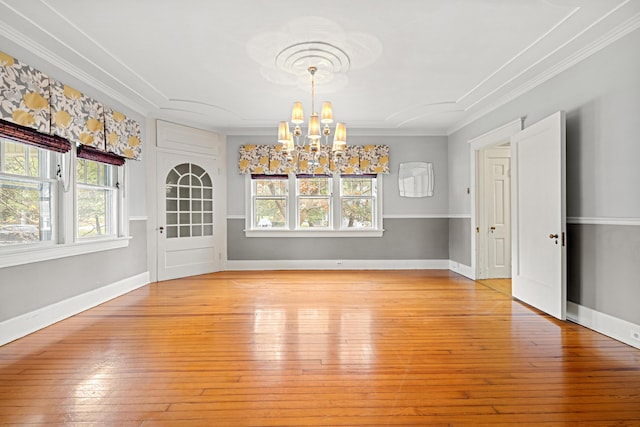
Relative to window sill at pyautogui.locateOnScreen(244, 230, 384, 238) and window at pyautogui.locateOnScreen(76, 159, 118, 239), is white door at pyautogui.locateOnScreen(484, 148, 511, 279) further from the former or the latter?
window at pyautogui.locateOnScreen(76, 159, 118, 239)

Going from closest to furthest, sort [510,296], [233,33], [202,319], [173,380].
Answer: [173,380]
[233,33]
[202,319]
[510,296]

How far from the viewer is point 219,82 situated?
170 inches

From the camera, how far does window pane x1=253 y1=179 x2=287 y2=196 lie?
674 centimetres

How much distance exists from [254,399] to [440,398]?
1.11 m

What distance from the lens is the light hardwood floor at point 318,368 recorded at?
6.52ft

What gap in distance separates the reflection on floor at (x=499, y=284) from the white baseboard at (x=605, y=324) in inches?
48.2

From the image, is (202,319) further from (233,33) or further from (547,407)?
(547,407)

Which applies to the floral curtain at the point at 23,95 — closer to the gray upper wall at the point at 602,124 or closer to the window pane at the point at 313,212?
the window pane at the point at 313,212

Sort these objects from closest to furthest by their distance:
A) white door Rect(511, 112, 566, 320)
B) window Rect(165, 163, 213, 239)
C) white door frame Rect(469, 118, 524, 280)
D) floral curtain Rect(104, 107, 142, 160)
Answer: white door Rect(511, 112, 566, 320) → floral curtain Rect(104, 107, 142, 160) → white door frame Rect(469, 118, 524, 280) → window Rect(165, 163, 213, 239)

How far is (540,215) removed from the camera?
3.87 meters

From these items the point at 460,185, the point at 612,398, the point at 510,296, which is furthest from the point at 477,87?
the point at 612,398

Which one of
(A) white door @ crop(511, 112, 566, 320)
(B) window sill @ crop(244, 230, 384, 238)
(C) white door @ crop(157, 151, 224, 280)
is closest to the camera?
(A) white door @ crop(511, 112, 566, 320)

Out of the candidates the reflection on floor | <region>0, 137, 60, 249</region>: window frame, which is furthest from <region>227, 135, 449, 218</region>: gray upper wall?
<region>0, 137, 60, 249</region>: window frame

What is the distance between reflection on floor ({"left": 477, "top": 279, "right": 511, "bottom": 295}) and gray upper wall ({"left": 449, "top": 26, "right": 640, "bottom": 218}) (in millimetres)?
1649
